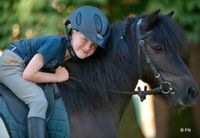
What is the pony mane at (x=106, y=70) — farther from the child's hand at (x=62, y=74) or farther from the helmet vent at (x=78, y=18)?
the helmet vent at (x=78, y=18)

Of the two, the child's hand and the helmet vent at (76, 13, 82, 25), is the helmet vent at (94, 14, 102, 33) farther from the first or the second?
the child's hand

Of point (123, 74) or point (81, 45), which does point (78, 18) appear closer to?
point (81, 45)

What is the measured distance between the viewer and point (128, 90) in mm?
4039

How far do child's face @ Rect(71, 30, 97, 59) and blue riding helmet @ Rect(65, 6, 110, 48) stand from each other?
3cm

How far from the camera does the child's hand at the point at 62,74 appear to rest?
3.85 metres

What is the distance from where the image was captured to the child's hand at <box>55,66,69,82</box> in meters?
3.85

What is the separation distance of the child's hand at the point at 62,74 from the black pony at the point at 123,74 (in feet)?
0.20

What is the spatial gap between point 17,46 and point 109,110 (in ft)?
2.43

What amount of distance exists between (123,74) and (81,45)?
1.20ft

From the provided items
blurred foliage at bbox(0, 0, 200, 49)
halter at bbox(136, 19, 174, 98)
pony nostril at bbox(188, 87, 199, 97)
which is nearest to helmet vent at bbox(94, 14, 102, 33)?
halter at bbox(136, 19, 174, 98)

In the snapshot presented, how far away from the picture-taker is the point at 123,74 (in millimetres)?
3992

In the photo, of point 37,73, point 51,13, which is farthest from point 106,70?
point 51,13

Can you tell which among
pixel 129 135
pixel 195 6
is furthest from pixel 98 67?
pixel 129 135

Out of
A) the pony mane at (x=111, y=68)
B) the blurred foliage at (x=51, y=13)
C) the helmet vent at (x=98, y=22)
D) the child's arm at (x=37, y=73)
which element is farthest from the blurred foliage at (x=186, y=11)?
the child's arm at (x=37, y=73)
